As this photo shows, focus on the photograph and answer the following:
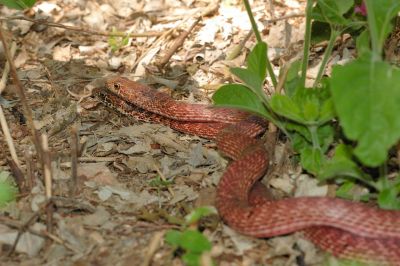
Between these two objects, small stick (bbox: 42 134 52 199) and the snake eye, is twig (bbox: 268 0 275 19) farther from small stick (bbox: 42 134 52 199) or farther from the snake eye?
small stick (bbox: 42 134 52 199)

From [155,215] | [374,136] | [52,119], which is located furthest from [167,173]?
[374,136]

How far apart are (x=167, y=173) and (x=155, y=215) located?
680mm

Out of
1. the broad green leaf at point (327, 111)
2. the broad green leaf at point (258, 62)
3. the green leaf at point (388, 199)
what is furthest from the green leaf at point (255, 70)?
the green leaf at point (388, 199)

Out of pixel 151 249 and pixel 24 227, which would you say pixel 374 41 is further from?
pixel 24 227

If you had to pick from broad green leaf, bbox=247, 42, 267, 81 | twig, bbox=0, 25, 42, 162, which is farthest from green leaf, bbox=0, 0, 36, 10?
broad green leaf, bbox=247, 42, 267, 81

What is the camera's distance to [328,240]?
12.9 feet

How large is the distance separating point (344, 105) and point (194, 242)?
3.75 feet

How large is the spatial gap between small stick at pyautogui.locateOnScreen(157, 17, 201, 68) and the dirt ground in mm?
24

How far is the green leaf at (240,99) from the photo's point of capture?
4512mm

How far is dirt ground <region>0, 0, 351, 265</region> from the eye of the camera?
13.4 feet

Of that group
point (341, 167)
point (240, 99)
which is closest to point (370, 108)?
point (341, 167)

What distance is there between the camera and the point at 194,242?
3.54 meters

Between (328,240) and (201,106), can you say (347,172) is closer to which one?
(328,240)

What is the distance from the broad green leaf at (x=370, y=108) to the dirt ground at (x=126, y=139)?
91cm
